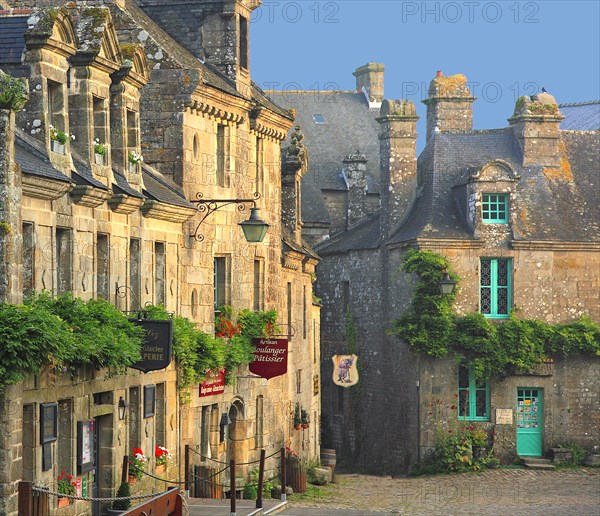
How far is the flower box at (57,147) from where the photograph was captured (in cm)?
2402

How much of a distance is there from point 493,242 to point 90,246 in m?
22.0

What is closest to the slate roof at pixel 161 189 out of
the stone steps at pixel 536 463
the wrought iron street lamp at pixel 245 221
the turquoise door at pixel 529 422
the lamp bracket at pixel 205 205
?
the lamp bracket at pixel 205 205

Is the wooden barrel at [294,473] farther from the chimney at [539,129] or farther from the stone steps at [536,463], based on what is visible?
the chimney at [539,129]

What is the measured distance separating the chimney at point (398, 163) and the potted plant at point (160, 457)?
19.7 metres

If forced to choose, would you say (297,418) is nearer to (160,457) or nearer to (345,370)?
(345,370)

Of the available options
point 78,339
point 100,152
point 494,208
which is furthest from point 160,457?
point 494,208

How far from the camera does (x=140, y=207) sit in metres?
27.3

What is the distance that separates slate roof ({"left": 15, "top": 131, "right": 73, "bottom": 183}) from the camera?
2244cm

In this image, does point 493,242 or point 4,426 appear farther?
point 493,242

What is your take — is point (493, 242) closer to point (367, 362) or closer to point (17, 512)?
point (367, 362)

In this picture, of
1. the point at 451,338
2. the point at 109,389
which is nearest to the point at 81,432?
the point at 109,389

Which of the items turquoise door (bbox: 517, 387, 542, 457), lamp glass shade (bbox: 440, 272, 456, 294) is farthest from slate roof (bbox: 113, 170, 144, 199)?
turquoise door (bbox: 517, 387, 542, 457)

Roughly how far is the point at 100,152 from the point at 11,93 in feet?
15.4

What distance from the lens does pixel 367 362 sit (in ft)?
160
